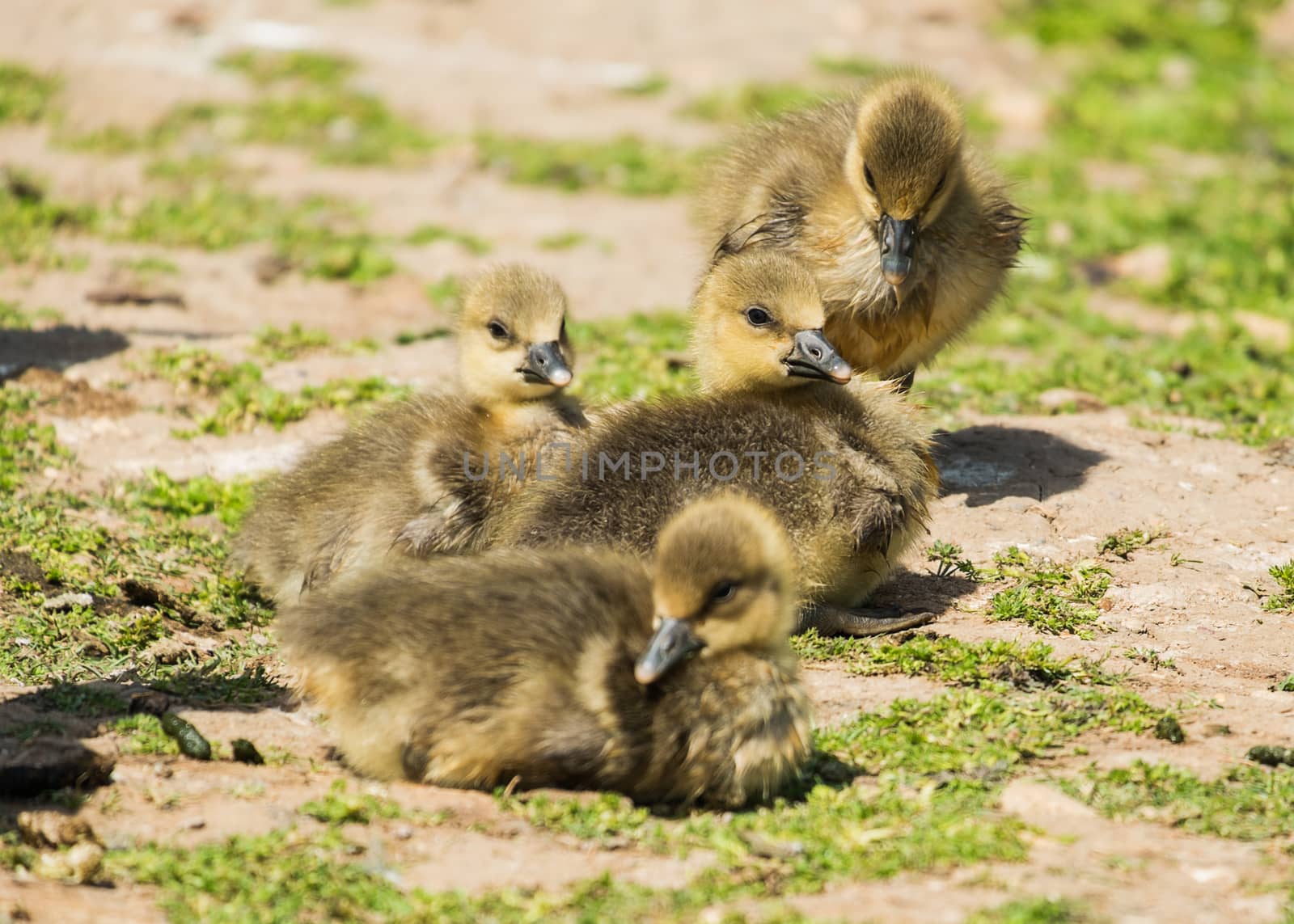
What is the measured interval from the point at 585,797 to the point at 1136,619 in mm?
2430

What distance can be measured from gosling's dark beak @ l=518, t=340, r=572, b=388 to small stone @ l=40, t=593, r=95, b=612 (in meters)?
1.81

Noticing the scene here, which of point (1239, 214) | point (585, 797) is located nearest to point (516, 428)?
point (585, 797)

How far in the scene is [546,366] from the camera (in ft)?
19.1

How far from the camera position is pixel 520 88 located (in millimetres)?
13711

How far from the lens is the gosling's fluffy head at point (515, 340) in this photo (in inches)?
231

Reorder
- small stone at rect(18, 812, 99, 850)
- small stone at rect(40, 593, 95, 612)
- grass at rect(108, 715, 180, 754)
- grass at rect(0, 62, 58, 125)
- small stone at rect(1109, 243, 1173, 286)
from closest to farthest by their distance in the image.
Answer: small stone at rect(18, 812, 99, 850), grass at rect(108, 715, 180, 754), small stone at rect(40, 593, 95, 612), small stone at rect(1109, 243, 1173, 286), grass at rect(0, 62, 58, 125)

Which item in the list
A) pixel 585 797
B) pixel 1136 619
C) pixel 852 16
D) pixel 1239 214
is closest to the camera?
pixel 585 797

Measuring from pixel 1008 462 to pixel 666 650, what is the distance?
342 centimetres

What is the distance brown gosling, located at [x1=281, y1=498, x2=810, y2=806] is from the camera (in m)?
4.23

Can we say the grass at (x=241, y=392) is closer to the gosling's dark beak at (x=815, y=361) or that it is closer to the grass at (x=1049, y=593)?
the gosling's dark beak at (x=815, y=361)

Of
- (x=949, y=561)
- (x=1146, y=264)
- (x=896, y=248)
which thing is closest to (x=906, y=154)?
(x=896, y=248)

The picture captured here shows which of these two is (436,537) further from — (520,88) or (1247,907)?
(520,88)

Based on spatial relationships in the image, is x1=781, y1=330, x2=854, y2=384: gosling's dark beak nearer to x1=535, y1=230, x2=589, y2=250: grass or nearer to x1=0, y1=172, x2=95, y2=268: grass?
x1=535, y1=230, x2=589, y2=250: grass

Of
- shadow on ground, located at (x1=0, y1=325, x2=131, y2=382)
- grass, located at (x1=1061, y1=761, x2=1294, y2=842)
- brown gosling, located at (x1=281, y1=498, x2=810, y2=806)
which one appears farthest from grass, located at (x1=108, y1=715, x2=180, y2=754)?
shadow on ground, located at (x1=0, y1=325, x2=131, y2=382)
